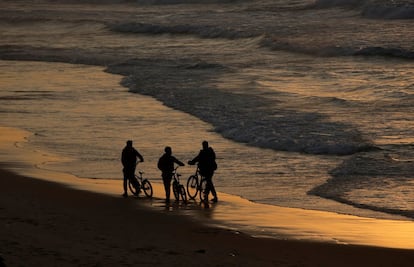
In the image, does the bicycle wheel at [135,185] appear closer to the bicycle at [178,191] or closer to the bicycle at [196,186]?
the bicycle at [178,191]

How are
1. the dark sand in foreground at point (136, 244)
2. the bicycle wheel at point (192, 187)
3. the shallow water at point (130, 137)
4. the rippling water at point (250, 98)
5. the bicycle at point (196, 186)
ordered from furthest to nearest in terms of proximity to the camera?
the rippling water at point (250, 98) < the shallow water at point (130, 137) < the bicycle wheel at point (192, 187) < the bicycle at point (196, 186) < the dark sand in foreground at point (136, 244)

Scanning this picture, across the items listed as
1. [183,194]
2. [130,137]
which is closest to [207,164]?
[183,194]

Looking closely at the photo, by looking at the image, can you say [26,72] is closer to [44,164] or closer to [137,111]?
[137,111]

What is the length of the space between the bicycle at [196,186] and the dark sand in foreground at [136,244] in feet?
4.27

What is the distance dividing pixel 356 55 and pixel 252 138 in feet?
77.4

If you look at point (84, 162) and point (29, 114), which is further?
point (29, 114)

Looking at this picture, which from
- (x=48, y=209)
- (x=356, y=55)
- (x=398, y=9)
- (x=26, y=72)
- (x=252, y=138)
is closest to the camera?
(x=48, y=209)

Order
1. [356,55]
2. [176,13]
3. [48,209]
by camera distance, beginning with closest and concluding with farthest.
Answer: [48,209] → [356,55] → [176,13]

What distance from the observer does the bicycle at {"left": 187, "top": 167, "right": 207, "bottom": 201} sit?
63.7ft

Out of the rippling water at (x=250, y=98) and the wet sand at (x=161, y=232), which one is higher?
the wet sand at (x=161, y=232)

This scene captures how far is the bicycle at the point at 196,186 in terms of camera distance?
63.7ft

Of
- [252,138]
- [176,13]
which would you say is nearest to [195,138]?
[252,138]

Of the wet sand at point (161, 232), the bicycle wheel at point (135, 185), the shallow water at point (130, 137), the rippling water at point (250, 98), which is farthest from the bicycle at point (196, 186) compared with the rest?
the bicycle wheel at point (135, 185)

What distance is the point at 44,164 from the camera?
23.3m
